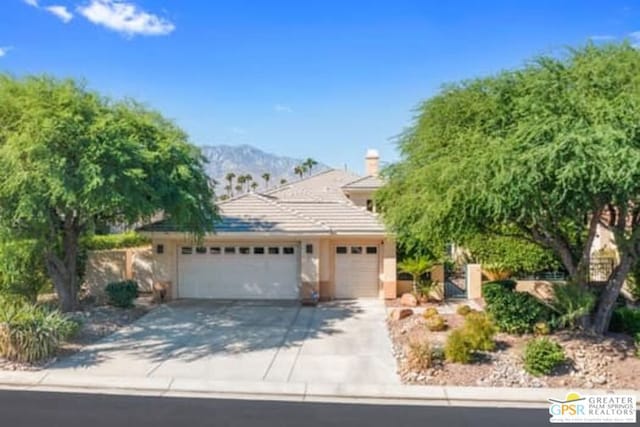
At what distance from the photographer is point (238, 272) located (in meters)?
20.0

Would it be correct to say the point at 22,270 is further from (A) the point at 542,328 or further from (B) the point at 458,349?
(A) the point at 542,328

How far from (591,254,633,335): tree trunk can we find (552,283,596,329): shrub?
0.23 m

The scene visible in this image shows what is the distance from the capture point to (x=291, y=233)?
62.0ft

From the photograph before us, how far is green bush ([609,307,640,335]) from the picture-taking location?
13.7 meters

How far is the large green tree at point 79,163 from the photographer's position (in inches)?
519

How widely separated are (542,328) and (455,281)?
7.95m

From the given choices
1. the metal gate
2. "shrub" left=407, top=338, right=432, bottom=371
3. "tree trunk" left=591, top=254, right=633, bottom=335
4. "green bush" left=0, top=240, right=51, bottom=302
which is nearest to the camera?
"shrub" left=407, top=338, right=432, bottom=371

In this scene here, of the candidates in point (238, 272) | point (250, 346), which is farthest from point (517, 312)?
point (238, 272)

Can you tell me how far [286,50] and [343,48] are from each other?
7.56 feet

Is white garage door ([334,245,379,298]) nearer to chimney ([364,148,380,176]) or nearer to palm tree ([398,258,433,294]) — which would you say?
palm tree ([398,258,433,294])

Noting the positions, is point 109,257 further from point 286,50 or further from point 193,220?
point 286,50

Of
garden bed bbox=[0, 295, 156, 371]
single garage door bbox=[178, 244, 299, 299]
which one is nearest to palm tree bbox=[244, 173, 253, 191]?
single garage door bbox=[178, 244, 299, 299]

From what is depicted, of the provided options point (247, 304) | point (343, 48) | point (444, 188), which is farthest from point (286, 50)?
point (444, 188)

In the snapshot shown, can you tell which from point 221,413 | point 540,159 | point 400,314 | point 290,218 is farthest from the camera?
point 290,218
